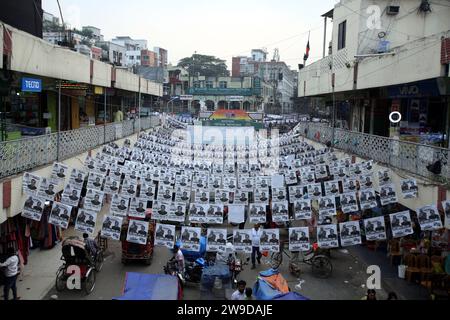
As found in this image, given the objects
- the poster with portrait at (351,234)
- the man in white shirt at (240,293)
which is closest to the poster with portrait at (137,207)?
the man in white shirt at (240,293)

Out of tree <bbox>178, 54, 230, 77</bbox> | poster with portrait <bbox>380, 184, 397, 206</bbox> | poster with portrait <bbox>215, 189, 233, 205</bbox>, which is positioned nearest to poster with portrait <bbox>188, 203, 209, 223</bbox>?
poster with portrait <bbox>215, 189, 233, 205</bbox>

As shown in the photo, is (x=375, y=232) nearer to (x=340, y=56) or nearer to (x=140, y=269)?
(x=140, y=269)

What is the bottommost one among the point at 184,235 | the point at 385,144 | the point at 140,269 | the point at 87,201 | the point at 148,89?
the point at 140,269

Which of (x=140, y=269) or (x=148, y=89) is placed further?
(x=148, y=89)

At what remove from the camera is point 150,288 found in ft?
29.5

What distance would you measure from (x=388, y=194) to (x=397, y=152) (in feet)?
7.95

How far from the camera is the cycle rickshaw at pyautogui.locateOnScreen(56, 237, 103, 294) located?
1124cm

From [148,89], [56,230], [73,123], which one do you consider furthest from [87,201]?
[148,89]

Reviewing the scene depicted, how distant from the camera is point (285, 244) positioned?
49.7ft

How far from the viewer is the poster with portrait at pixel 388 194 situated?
1120 cm

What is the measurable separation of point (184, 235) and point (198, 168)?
818 cm

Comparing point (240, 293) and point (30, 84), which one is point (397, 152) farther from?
point (30, 84)

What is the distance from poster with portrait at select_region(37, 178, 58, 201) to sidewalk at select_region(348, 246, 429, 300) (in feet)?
29.0

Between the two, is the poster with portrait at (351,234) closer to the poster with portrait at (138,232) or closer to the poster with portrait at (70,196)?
the poster with portrait at (138,232)
